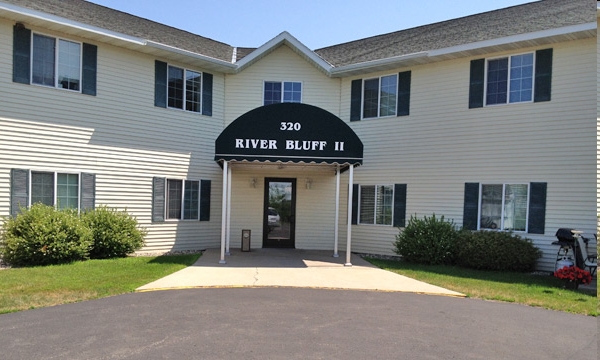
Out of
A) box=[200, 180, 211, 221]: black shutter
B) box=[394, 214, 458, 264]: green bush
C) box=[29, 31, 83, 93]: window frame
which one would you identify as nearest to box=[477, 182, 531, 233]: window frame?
box=[394, 214, 458, 264]: green bush

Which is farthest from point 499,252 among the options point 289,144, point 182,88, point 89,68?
point 89,68

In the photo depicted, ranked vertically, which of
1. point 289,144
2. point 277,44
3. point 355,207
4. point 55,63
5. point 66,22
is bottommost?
point 355,207

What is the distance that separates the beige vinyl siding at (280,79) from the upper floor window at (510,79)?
16.6ft

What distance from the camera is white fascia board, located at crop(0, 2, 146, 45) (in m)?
10.7

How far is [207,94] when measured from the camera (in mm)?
14766

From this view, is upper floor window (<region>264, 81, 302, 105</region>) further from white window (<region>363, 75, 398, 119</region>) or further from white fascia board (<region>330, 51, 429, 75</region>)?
white window (<region>363, 75, 398, 119</region>)

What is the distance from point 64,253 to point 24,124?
11.8 ft

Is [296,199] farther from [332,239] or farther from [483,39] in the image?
[483,39]

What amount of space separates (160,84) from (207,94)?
1.65 m

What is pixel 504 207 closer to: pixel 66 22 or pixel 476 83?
pixel 476 83

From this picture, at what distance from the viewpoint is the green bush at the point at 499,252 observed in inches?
444

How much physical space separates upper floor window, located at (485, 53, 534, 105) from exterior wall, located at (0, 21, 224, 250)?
876 cm

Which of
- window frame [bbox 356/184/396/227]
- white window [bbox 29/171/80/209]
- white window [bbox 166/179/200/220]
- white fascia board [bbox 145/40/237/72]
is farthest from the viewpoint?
window frame [bbox 356/184/396/227]

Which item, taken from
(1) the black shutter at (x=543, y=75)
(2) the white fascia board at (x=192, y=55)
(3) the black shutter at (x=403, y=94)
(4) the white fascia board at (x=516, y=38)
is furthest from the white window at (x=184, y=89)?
(1) the black shutter at (x=543, y=75)
